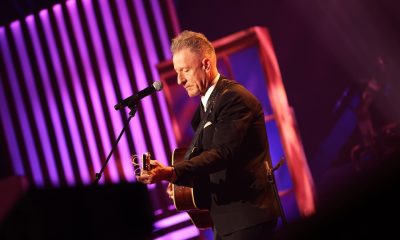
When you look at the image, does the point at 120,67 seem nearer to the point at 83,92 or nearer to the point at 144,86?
the point at 144,86

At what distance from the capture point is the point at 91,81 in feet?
17.3

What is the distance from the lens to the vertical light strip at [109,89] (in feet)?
16.9

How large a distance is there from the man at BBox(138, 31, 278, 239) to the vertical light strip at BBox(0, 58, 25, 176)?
11.6ft

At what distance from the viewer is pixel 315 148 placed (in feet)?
17.8

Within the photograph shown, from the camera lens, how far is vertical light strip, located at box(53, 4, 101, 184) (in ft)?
17.3

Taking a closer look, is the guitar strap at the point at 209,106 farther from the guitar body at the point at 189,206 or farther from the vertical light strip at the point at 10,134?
the vertical light strip at the point at 10,134

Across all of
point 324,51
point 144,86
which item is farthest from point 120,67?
point 324,51

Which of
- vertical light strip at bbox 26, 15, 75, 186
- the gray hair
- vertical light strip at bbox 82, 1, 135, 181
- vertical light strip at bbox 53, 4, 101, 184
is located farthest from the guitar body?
vertical light strip at bbox 26, 15, 75, 186

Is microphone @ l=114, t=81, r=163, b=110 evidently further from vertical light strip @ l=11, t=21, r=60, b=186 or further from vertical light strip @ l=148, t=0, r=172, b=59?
vertical light strip @ l=11, t=21, r=60, b=186

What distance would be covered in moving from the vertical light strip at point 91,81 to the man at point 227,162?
284 centimetres

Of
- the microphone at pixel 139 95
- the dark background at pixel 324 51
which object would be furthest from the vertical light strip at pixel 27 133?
the microphone at pixel 139 95

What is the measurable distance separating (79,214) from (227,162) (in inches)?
44.9

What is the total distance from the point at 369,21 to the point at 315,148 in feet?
5.42

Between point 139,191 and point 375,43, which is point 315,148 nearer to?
point 375,43
